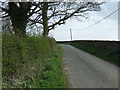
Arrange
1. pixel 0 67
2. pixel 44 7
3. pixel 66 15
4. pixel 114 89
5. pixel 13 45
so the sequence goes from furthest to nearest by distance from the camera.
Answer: pixel 66 15
pixel 44 7
pixel 114 89
pixel 13 45
pixel 0 67

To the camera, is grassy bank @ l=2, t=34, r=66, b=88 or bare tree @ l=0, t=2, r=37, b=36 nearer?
grassy bank @ l=2, t=34, r=66, b=88

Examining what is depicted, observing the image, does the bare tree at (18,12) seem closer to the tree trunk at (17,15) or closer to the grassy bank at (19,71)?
the tree trunk at (17,15)

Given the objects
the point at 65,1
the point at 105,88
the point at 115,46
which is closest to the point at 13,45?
the point at 105,88

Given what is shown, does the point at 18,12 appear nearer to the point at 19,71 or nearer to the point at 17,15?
the point at 17,15

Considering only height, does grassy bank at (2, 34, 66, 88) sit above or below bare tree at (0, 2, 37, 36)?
below

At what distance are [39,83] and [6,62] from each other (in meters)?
1.78

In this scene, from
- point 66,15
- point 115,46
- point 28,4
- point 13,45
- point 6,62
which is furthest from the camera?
point 66,15

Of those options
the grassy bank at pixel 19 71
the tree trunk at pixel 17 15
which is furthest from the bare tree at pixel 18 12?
the grassy bank at pixel 19 71

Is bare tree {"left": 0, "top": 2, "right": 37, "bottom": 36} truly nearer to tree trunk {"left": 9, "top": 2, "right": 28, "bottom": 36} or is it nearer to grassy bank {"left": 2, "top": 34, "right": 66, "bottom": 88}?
tree trunk {"left": 9, "top": 2, "right": 28, "bottom": 36}

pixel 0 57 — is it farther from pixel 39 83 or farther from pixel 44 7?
pixel 44 7

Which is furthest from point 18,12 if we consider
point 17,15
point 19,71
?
point 19,71

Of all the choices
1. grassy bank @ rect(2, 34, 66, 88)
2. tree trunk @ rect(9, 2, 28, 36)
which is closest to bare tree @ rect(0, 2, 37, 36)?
tree trunk @ rect(9, 2, 28, 36)

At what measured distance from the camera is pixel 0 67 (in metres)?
6.44

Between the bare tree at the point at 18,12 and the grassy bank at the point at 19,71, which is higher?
the bare tree at the point at 18,12
